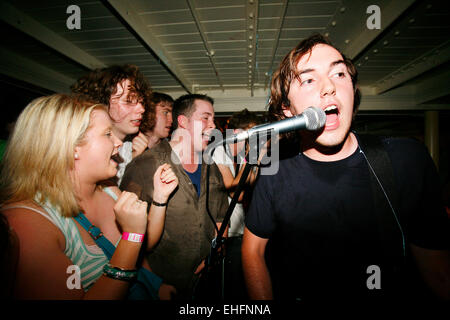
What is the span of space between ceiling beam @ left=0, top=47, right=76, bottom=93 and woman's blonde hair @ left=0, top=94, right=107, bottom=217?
493cm

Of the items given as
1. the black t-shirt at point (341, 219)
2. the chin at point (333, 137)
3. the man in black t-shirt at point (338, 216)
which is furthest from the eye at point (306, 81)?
the black t-shirt at point (341, 219)

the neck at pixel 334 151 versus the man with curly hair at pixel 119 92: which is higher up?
the man with curly hair at pixel 119 92

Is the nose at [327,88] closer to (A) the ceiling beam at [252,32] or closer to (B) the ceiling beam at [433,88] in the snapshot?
(A) the ceiling beam at [252,32]

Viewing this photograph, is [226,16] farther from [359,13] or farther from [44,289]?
[44,289]

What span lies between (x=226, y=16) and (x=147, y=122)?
231cm

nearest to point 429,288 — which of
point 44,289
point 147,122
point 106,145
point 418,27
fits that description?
point 44,289

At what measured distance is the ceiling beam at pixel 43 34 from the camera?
2.90 m

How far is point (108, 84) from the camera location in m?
2.25

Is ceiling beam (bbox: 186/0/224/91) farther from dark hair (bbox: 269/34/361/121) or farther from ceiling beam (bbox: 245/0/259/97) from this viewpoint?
dark hair (bbox: 269/34/361/121)

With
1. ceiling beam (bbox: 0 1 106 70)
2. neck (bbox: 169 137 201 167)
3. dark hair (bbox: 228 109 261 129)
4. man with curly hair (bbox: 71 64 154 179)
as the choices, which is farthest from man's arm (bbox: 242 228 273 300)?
ceiling beam (bbox: 0 1 106 70)

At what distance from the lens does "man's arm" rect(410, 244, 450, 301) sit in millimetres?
1187

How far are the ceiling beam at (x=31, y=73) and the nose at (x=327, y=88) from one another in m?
6.58

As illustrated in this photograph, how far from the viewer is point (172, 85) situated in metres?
6.53

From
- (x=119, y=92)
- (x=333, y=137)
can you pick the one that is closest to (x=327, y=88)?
(x=333, y=137)
